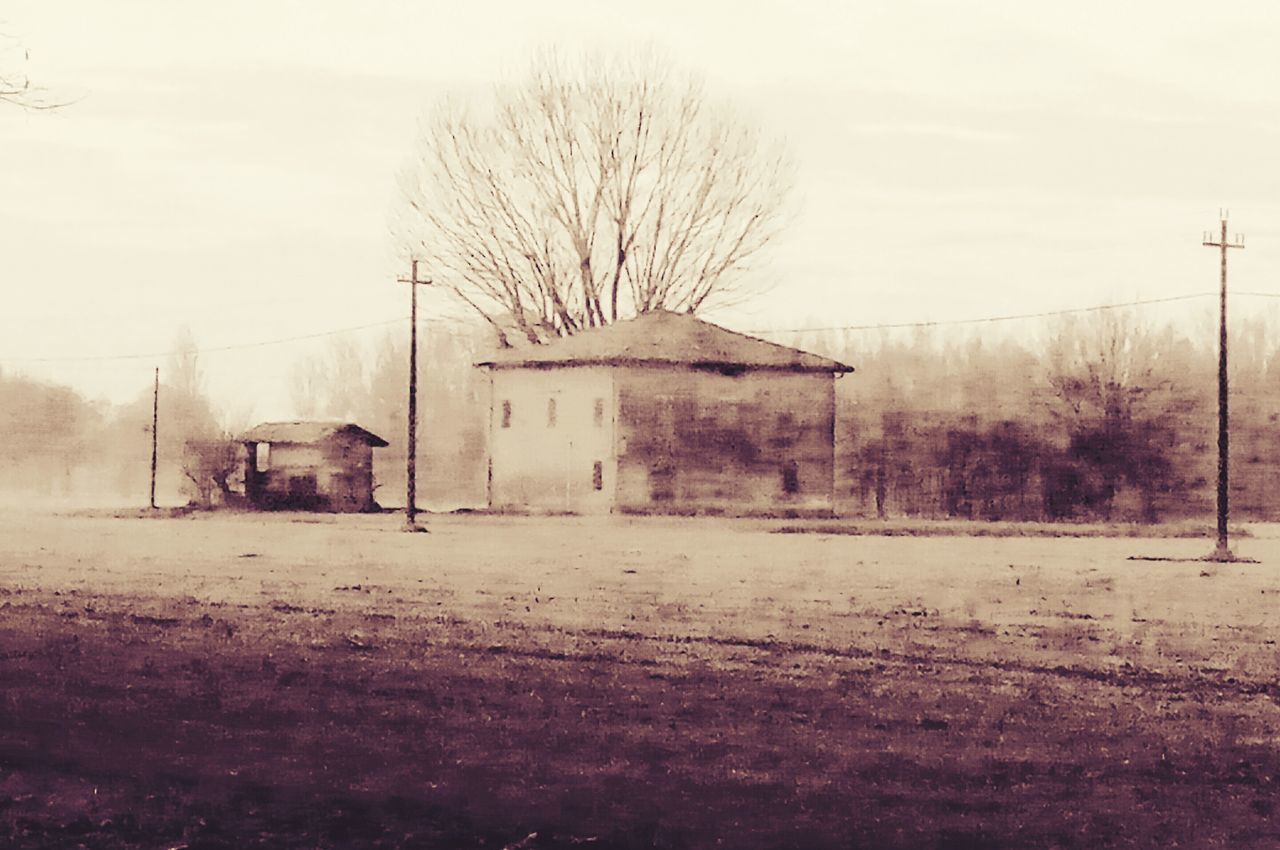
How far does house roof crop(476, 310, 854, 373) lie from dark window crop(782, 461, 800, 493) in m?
3.56

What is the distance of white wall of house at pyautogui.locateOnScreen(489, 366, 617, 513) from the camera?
62906mm

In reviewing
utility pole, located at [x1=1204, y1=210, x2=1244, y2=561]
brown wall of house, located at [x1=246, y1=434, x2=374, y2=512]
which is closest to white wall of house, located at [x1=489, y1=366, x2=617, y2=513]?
brown wall of house, located at [x1=246, y1=434, x2=374, y2=512]

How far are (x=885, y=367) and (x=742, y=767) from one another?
112064 mm

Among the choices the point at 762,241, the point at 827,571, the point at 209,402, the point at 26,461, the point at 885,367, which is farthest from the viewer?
the point at 885,367

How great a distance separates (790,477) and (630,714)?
164ft

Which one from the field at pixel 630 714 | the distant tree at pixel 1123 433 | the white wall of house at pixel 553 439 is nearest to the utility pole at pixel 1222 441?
the field at pixel 630 714

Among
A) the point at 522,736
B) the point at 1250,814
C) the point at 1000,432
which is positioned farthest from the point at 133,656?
the point at 1000,432

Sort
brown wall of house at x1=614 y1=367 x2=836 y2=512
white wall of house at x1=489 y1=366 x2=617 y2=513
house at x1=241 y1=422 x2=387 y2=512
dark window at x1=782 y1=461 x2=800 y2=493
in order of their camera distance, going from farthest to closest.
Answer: house at x1=241 y1=422 x2=387 y2=512 < dark window at x1=782 y1=461 x2=800 y2=493 < white wall of house at x1=489 y1=366 x2=617 y2=513 < brown wall of house at x1=614 y1=367 x2=836 y2=512

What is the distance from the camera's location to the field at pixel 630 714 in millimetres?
9867

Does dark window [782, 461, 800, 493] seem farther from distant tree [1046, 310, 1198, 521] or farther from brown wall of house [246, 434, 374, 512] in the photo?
brown wall of house [246, 434, 374, 512]

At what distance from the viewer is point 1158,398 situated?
5847 cm

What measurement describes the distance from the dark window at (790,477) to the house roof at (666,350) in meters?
3.56

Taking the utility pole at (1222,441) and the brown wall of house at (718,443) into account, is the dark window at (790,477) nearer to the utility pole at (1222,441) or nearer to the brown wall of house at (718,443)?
the brown wall of house at (718,443)

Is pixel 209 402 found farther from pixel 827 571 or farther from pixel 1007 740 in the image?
pixel 1007 740
